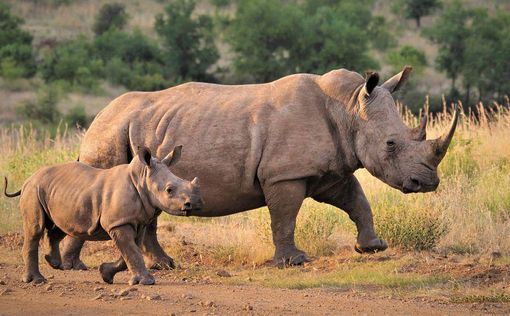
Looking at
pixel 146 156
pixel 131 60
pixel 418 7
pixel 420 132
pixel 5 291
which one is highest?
pixel 418 7

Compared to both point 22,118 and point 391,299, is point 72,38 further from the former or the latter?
point 391,299

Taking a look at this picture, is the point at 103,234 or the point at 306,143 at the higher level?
the point at 306,143

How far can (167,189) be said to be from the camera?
9.05 metres

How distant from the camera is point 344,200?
1123 centimetres

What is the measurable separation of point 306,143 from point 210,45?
32.0 meters

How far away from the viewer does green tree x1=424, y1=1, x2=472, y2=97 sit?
3718 centimetres

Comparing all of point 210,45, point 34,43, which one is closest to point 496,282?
point 210,45

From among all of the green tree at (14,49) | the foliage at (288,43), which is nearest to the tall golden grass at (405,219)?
the foliage at (288,43)

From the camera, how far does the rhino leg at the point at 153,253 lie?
10867 mm

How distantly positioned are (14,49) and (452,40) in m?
15.0

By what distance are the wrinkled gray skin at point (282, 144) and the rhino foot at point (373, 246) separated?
1 centimetres

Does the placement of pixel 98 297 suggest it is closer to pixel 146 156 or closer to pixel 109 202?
pixel 109 202

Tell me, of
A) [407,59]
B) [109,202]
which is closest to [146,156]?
[109,202]

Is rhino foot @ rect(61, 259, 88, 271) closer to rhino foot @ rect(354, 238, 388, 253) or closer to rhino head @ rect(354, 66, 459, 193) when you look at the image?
rhino foot @ rect(354, 238, 388, 253)
